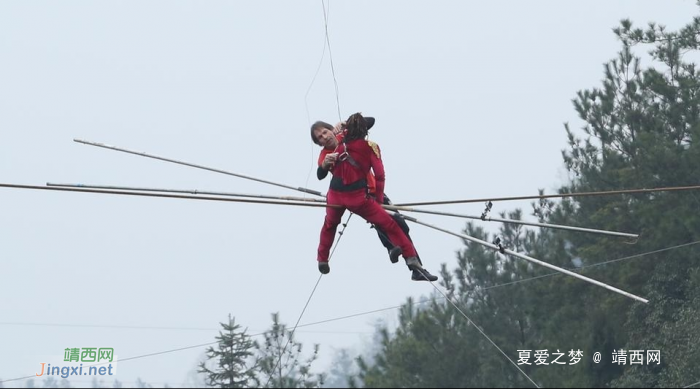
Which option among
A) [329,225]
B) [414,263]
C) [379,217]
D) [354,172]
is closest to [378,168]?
[354,172]

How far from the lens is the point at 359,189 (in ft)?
34.8

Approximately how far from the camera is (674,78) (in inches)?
1146

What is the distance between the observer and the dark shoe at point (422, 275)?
1086cm

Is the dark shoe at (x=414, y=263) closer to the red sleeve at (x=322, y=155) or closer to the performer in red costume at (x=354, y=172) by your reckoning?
the performer in red costume at (x=354, y=172)

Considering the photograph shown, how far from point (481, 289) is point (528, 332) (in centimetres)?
229

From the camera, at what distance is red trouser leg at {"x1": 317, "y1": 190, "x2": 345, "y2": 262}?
10.7 meters

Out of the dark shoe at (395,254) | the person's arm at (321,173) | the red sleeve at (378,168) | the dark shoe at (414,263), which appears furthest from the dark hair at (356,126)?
the dark shoe at (414,263)

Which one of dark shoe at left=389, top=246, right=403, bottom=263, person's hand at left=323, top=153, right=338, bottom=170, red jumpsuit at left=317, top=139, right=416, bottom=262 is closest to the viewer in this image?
person's hand at left=323, top=153, right=338, bottom=170

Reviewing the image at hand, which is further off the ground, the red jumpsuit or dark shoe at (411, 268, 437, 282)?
the red jumpsuit

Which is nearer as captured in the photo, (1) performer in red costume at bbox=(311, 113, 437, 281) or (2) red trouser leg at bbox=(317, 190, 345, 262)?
(1) performer in red costume at bbox=(311, 113, 437, 281)

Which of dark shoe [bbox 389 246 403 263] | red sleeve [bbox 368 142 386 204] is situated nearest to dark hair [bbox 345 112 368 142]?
red sleeve [bbox 368 142 386 204]

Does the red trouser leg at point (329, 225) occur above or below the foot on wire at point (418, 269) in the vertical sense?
above

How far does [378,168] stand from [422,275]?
0.92 m

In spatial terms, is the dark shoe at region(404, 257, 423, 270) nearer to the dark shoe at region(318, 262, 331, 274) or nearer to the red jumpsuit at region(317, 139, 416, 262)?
the red jumpsuit at region(317, 139, 416, 262)
